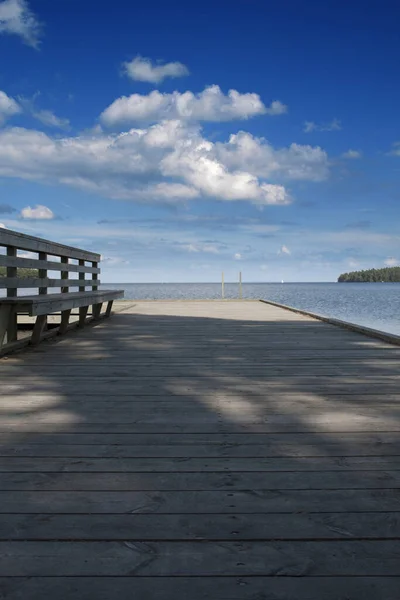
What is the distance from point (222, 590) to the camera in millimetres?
1146

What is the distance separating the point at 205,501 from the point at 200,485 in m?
0.13

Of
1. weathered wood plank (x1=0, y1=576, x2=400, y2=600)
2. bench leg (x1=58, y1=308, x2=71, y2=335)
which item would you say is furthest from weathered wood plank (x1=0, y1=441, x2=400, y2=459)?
bench leg (x1=58, y1=308, x2=71, y2=335)

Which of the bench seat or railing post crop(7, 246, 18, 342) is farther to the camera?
railing post crop(7, 246, 18, 342)

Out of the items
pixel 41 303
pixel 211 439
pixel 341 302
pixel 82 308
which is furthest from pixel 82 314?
pixel 341 302

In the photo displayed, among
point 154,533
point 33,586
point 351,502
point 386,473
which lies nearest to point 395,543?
point 351,502

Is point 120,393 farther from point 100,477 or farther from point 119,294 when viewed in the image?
point 119,294

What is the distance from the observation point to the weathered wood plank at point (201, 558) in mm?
1213

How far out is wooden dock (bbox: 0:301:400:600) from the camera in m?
1.20

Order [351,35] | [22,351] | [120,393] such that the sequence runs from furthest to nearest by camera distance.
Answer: [351,35] → [22,351] → [120,393]

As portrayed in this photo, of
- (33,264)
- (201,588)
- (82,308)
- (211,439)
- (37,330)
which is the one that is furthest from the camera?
(82,308)

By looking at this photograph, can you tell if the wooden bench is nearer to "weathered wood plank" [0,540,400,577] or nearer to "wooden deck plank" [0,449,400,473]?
"wooden deck plank" [0,449,400,473]

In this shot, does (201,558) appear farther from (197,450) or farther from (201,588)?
(197,450)

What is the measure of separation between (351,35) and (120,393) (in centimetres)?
1807

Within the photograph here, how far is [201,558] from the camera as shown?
1.27 m
